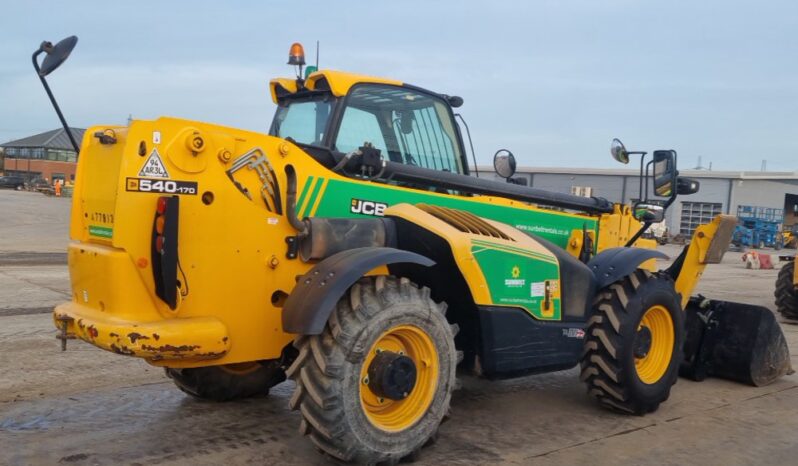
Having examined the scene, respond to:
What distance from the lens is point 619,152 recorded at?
5.69m

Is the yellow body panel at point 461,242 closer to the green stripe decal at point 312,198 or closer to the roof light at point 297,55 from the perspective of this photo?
the green stripe decal at point 312,198

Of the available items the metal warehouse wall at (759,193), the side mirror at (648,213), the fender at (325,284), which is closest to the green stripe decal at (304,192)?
the fender at (325,284)

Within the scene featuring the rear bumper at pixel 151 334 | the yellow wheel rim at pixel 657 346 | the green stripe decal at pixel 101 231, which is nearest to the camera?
the rear bumper at pixel 151 334

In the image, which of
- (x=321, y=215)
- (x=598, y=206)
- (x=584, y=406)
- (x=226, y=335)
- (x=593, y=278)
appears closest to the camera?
(x=226, y=335)

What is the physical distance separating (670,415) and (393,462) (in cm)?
263

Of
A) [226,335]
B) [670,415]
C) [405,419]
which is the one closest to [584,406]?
[670,415]

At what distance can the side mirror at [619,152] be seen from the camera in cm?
569

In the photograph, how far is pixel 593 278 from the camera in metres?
5.38

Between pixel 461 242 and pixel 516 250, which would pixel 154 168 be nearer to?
pixel 461 242

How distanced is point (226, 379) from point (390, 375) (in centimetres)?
175

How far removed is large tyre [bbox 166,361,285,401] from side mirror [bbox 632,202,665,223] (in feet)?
11.6

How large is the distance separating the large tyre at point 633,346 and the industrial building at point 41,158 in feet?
248

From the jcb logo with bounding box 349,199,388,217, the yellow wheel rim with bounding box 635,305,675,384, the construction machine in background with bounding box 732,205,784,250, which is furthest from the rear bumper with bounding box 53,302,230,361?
the construction machine in background with bounding box 732,205,784,250

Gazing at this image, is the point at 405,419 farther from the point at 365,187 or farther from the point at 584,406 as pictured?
the point at 584,406
